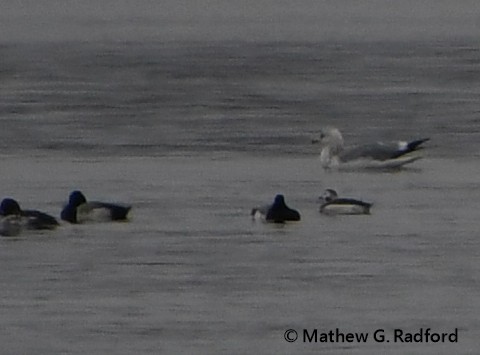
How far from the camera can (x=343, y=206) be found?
924 centimetres

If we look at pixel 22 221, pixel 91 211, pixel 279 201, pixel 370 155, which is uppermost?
pixel 370 155

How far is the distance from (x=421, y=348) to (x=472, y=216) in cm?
228

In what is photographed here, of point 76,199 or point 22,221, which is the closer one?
point 22,221

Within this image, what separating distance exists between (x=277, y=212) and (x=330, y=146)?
234cm

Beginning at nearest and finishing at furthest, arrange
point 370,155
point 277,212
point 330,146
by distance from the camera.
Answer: point 277,212, point 370,155, point 330,146

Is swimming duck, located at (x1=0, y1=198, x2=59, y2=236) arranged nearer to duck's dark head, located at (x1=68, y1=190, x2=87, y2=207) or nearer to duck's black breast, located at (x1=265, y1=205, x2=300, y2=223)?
duck's dark head, located at (x1=68, y1=190, x2=87, y2=207)

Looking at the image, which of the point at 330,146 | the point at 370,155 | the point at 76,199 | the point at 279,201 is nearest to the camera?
the point at 279,201

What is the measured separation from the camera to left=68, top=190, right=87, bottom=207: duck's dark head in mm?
9172

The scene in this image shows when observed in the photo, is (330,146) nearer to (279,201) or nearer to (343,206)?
(343,206)

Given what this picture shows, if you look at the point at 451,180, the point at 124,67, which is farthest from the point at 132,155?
the point at 124,67

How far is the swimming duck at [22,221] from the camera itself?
890 centimetres

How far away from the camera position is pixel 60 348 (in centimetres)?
689

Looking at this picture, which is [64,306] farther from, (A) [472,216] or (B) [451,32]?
(B) [451,32]

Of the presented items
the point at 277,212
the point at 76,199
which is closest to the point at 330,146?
the point at 277,212
